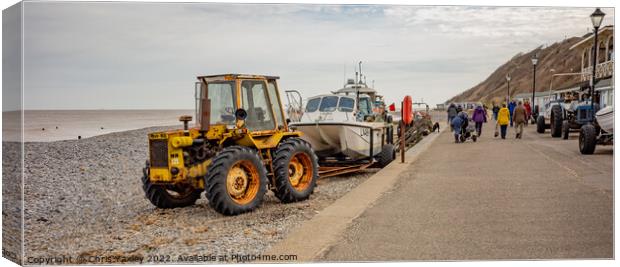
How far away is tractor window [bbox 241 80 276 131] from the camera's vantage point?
370 inches

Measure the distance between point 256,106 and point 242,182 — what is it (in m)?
1.19

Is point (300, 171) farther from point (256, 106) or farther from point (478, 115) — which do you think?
point (478, 115)

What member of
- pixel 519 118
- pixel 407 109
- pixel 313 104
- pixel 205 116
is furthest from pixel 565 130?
pixel 205 116

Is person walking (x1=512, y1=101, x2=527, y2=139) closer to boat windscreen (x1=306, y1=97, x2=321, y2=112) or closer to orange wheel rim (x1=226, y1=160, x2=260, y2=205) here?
boat windscreen (x1=306, y1=97, x2=321, y2=112)

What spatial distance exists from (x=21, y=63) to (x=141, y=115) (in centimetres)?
215

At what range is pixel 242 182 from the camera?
904 centimetres

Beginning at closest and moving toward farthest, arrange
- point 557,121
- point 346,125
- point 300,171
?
point 300,171 < point 346,125 < point 557,121

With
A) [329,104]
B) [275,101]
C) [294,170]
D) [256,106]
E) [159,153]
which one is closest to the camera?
[159,153]

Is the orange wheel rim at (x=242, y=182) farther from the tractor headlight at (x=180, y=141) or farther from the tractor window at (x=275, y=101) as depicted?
the tractor window at (x=275, y=101)

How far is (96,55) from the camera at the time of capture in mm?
7273

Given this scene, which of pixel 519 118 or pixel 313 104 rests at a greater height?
pixel 313 104

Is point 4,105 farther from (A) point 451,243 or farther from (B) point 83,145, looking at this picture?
(B) point 83,145

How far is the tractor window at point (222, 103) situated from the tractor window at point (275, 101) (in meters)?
0.73

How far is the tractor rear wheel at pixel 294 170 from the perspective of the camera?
966 centimetres
